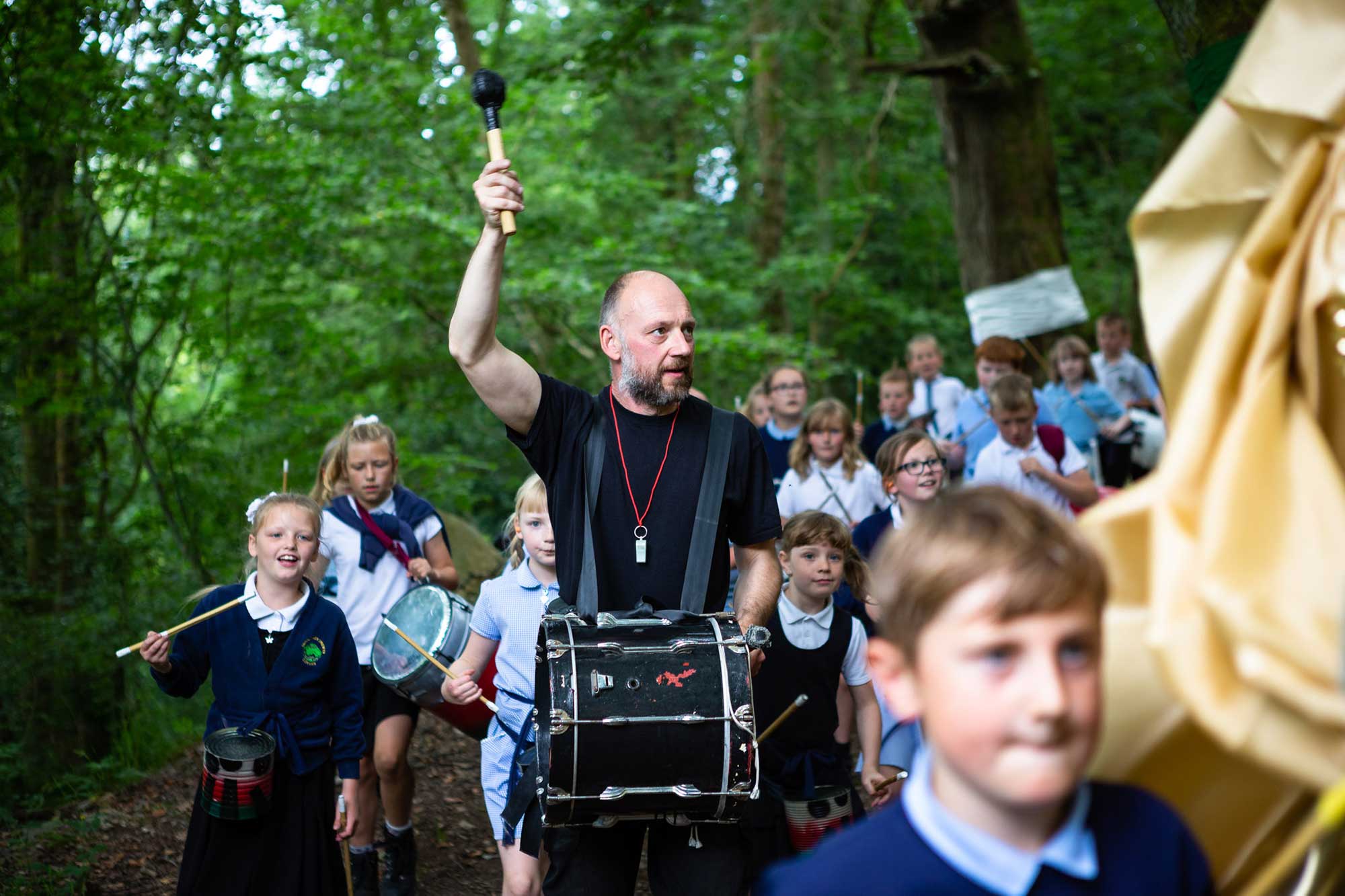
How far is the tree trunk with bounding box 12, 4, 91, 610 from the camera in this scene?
7859 mm

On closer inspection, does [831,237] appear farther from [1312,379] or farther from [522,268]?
[1312,379]

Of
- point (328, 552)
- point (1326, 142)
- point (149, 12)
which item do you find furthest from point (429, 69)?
point (1326, 142)

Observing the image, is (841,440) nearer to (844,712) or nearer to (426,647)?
(844,712)

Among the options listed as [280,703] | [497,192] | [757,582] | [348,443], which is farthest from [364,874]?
[497,192]

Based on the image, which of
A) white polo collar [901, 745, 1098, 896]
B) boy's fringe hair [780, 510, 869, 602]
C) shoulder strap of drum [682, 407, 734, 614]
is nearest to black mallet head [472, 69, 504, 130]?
shoulder strap of drum [682, 407, 734, 614]

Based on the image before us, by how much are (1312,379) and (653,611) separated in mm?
2226

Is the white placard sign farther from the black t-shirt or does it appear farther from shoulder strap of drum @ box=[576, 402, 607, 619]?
shoulder strap of drum @ box=[576, 402, 607, 619]

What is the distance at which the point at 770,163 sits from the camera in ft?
56.5

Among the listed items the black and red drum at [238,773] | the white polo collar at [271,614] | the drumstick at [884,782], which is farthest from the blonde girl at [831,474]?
the black and red drum at [238,773]

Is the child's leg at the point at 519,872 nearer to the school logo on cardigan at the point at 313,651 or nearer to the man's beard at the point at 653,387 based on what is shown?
the school logo on cardigan at the point at 313,651

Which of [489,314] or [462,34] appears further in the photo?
[462,34]

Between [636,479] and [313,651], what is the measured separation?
166 centimetres

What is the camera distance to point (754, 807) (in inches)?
201

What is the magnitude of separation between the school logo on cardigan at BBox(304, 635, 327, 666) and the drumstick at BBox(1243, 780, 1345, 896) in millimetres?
3727
